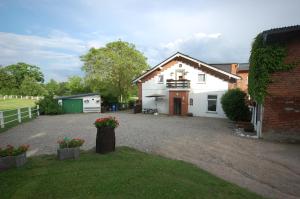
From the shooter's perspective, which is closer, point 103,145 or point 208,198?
point 208,198

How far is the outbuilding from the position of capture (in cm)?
2725

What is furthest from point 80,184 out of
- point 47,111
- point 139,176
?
point 47,111

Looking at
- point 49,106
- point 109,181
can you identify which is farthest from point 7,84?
point 109,181

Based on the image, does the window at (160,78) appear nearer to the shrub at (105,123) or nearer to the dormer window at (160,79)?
the dormer window at (160,79)

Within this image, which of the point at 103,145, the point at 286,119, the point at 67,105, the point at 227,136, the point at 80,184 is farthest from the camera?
the point at 67,105

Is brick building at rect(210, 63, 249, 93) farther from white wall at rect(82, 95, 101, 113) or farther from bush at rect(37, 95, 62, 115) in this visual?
bush at rect(37, 95, 62, 115)

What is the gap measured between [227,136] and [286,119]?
10.1 ft

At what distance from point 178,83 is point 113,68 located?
1273 cm

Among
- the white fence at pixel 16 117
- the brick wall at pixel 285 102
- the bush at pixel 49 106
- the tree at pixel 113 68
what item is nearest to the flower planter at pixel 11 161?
the white fence at pixel 16 117

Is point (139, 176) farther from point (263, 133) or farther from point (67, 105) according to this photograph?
point (67, 105)

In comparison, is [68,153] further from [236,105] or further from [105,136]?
[236,105]

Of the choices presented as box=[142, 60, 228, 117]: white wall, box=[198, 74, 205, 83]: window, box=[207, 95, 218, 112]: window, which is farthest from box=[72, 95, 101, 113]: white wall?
box=[207, 95, 218, 112]: window

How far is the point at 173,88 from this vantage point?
77.7 feet

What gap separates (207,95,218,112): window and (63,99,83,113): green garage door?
16.3 metres
